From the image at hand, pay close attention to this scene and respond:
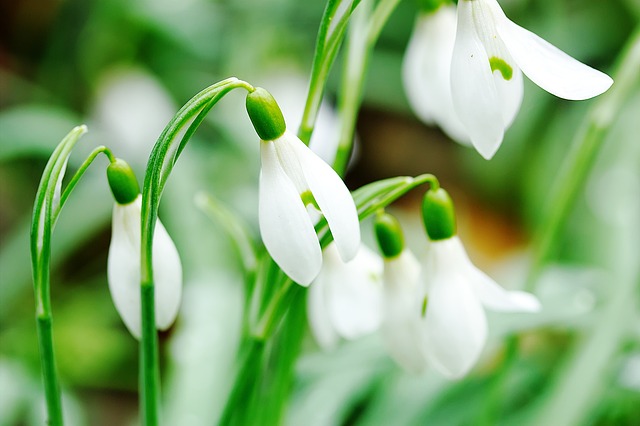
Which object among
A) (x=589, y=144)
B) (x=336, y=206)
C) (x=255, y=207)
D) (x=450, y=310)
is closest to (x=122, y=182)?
(x=336, y=206)

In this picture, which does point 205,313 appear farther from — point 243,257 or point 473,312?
point 473,312

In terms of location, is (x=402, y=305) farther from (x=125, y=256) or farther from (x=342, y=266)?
(x=125, y=256)

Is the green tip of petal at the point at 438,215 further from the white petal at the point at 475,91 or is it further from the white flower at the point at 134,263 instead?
the white flower at the point at 134,263

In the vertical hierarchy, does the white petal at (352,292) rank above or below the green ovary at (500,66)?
below

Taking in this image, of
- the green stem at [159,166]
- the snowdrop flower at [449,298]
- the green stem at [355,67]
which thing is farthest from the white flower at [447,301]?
the green stem at [159,166]

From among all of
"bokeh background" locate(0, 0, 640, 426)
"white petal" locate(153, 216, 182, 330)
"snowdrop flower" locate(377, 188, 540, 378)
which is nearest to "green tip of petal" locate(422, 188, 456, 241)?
"snowdrop flower" locate(377, 188, 540, 378)

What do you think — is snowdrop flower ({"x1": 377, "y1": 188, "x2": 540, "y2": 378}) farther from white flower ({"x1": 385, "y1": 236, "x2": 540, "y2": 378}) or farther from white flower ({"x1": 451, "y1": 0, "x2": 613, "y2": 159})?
white flower ({"x1": 451, "y1": 0, "x2": 613, "y2": 159})

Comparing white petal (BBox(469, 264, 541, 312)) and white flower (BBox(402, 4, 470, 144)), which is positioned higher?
white flower (BBox(402, 4, 470, 144))

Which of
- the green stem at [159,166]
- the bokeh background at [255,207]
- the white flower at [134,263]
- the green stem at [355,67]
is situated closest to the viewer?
the green stem at [159,166]
